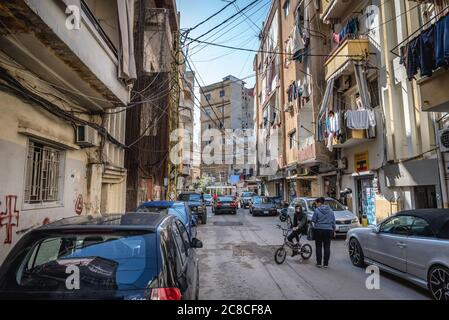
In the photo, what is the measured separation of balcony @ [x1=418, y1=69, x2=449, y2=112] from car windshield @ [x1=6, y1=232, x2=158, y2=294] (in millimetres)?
8837

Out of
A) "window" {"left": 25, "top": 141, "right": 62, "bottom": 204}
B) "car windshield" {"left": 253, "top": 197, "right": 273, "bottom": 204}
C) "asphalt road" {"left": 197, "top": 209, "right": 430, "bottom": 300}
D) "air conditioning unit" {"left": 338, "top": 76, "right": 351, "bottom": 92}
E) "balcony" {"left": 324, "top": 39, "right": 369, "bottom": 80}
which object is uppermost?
"balcony" {"left": 324, "top": 39, "right": 369, "bottom": 80}

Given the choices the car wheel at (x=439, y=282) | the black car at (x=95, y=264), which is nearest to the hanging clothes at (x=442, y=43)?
the car wheel at (x=439, y=282)

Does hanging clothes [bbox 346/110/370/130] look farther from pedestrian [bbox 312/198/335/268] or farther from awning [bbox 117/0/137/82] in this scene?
awning [bbox 117/0/137/82]

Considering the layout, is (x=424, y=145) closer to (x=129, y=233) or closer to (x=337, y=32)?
(x=337, y=32)

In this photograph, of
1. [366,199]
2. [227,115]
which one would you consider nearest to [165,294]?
[366,199]

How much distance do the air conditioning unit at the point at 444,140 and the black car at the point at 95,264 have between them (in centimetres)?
998

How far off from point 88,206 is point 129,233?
6.86 m

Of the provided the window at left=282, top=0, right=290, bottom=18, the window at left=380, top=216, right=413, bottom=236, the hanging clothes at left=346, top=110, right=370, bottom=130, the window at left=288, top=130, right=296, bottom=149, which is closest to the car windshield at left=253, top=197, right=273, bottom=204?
the window at left=288, top=130, right=296, bottom=149

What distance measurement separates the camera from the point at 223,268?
25.6 feet

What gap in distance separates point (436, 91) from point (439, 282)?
225 inches

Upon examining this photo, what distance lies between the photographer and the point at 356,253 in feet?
25.7

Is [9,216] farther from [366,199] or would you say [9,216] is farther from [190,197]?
[190,197]

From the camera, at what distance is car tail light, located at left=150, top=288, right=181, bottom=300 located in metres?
2.47
